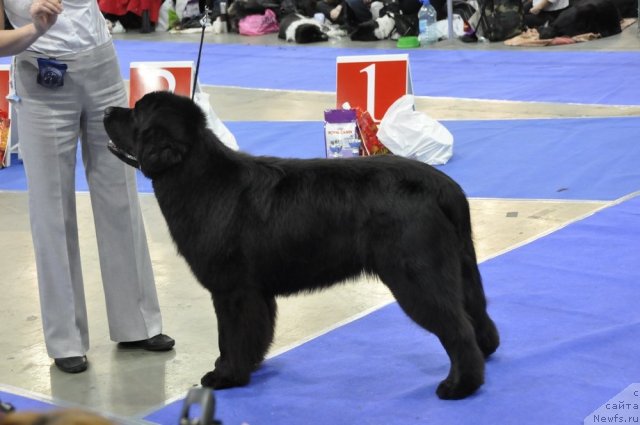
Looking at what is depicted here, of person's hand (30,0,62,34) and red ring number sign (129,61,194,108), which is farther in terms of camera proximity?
red ring number sign (129,61,194,108)

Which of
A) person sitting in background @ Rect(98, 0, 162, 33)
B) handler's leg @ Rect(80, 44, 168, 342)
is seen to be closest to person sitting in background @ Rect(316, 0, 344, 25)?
person sitting in background @ Rect(98, 0, 162, 33)

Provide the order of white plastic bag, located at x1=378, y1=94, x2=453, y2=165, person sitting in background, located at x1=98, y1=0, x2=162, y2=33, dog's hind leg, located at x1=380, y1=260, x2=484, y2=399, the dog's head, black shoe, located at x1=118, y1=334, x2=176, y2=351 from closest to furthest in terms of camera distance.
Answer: dog's hind leg, located at x1=380, y1=260, x2=484, y2=399 < the dog's head < black shoe, located at x1=118, y1=334, x2=176, y2=351 < white plastic bag, located at x1=378, y1=94, x2=453, y2=165 < person sitting in background, located at x1=98, y1=0, x2=162, y2=33

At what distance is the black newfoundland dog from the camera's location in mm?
3631

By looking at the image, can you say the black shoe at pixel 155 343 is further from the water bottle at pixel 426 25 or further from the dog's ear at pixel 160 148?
the water bottle at pixel 426 25

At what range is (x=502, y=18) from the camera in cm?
1245

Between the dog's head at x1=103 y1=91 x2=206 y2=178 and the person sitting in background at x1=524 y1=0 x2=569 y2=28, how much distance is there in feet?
31.2

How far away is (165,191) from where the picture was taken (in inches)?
150

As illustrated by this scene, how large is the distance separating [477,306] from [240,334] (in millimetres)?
921

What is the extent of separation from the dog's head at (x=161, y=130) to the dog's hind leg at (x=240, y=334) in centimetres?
57

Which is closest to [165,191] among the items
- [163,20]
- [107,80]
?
[107,80]

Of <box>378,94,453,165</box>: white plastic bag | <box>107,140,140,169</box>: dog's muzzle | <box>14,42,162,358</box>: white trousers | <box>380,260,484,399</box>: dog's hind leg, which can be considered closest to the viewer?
<box>380,260,484,399</box>: dog's hind leg

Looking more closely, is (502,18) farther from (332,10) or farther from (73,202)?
(73,202)

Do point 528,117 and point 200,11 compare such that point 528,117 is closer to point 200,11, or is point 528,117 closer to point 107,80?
point 107,80

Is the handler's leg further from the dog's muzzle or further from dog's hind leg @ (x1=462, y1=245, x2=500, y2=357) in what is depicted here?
dog's hind leg @ (x1=462, y1=245, x2=500, y2=357)
